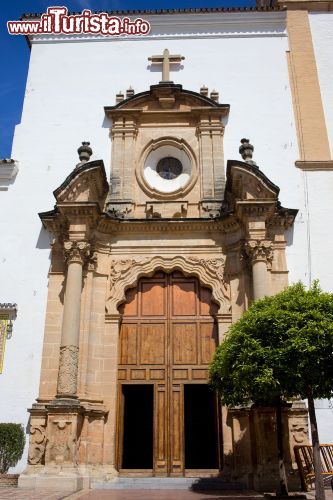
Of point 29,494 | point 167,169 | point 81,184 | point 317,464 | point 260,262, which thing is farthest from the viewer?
point 167,169

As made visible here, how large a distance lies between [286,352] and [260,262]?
377 cm

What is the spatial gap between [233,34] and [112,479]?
11454 millimetres

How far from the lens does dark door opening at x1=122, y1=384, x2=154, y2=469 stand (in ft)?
37.8

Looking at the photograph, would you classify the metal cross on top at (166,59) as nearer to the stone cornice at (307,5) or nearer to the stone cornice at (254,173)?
the stone cornice at (307,5)

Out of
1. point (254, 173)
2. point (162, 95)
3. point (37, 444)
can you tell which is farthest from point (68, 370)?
point (162, 95)

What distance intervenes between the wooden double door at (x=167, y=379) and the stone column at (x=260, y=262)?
4.36ft

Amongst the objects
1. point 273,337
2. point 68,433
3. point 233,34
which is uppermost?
point 233,34

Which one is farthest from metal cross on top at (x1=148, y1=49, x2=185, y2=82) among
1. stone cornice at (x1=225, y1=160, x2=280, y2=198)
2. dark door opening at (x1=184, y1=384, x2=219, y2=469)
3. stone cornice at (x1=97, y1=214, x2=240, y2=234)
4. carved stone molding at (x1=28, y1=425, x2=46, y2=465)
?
carved stone molding at (x1=28, y1=425, x2=46, y2=465)

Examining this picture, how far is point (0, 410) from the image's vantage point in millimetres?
Answer: 10133

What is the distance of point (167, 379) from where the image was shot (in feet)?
35.0

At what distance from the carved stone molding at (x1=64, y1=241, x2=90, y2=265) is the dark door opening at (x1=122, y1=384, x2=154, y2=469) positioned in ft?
10.3

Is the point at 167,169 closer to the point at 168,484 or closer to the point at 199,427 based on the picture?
the point at 199,427

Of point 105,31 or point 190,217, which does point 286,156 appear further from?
point 105,31

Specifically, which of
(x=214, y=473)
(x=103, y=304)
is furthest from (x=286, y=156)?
(x=214, y=473)
